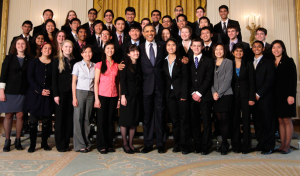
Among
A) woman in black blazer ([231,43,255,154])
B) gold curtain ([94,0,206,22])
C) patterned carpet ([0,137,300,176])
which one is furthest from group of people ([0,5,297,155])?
gold curtain ([94,0,206,22])

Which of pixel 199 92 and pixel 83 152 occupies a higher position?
pixel 199 92

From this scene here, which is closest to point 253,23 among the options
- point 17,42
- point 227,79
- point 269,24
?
point 269,24

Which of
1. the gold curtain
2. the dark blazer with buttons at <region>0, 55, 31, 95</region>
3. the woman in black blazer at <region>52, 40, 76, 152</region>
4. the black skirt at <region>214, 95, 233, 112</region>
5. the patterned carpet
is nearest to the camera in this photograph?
the patterned carpet

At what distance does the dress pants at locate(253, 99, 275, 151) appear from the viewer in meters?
3.36

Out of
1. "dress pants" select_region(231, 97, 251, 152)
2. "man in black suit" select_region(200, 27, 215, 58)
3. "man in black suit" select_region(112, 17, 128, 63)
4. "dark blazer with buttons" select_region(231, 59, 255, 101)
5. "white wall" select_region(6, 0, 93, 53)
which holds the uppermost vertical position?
"white wall" select_region(6, 0, 93, 53)

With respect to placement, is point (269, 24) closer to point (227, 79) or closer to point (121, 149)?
point (227, 79)

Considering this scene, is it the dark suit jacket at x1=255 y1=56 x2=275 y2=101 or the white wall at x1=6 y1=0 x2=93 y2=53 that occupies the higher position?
the white wall at x1=6 y1=0 x2=93 y2=53

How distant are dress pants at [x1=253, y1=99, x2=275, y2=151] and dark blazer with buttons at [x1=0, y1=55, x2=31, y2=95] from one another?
3172 millimetres

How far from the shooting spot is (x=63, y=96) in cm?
344

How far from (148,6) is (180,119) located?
16.9 ft

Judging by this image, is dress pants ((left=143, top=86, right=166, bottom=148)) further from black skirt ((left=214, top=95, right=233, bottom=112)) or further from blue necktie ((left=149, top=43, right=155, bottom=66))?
black skirt ((left=214, top=95, right=233, bottom=112))

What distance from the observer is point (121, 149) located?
3.57m

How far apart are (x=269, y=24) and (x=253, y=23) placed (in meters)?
0.49

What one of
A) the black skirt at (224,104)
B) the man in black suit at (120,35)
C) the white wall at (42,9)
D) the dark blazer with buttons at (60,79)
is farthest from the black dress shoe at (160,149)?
the white wall at (42,9)
